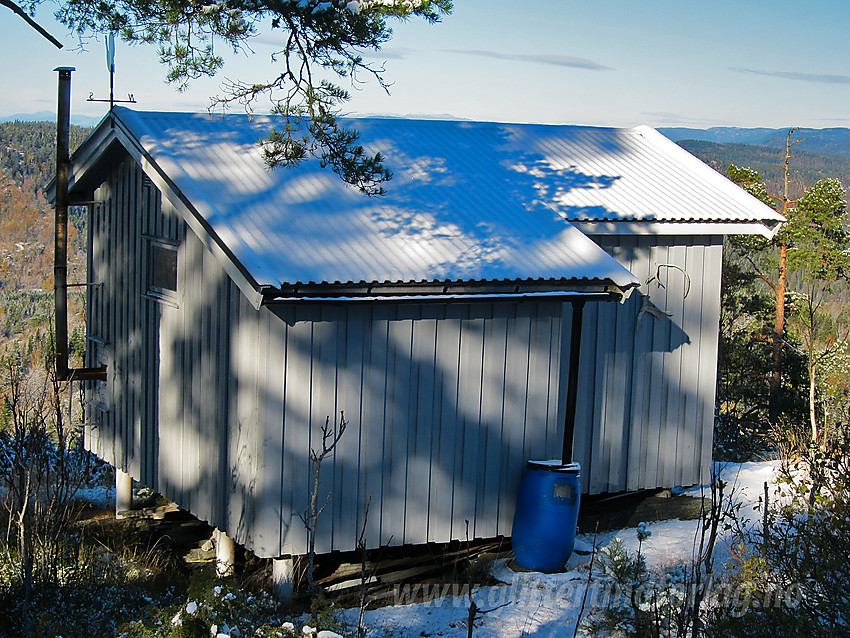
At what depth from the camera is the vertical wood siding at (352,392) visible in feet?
24.5

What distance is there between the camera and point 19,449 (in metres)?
6.20

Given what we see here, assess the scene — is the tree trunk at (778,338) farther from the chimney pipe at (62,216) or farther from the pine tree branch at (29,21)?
the pine tree branch at (29,21)

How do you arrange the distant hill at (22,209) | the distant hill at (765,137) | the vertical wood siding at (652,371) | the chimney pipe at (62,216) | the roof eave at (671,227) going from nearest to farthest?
the chimney pipe at (62,216)
the roof eave at (671,227)
the vertical wood siding at (652,371)
the distant hill at (765,137)
the distant hill at (22,209)

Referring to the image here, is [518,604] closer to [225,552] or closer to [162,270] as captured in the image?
[225,552]

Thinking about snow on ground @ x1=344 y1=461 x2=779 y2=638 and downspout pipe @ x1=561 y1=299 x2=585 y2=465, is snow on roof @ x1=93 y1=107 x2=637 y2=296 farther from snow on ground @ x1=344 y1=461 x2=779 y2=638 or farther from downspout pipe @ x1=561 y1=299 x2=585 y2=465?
snow on ground @ x1=344 y1=461 x2=779 y2=638

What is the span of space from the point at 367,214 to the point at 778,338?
659 inches

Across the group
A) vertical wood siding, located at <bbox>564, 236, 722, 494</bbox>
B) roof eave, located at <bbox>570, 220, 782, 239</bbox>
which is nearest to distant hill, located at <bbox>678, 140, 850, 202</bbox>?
roof eave, located at <bbox>570, 220, 782, 239</bbox>

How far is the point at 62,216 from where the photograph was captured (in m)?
9.58

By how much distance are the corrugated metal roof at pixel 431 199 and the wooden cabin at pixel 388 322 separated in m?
0.03

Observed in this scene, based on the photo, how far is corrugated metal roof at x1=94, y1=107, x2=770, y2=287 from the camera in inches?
298

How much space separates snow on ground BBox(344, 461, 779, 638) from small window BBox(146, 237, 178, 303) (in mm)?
3342

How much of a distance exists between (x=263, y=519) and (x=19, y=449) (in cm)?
203

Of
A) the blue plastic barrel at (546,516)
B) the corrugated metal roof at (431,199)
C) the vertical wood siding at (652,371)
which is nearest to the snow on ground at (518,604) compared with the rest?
the blue plastic barrel at (546,516)

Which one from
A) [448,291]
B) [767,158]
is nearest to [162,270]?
[448,291]
